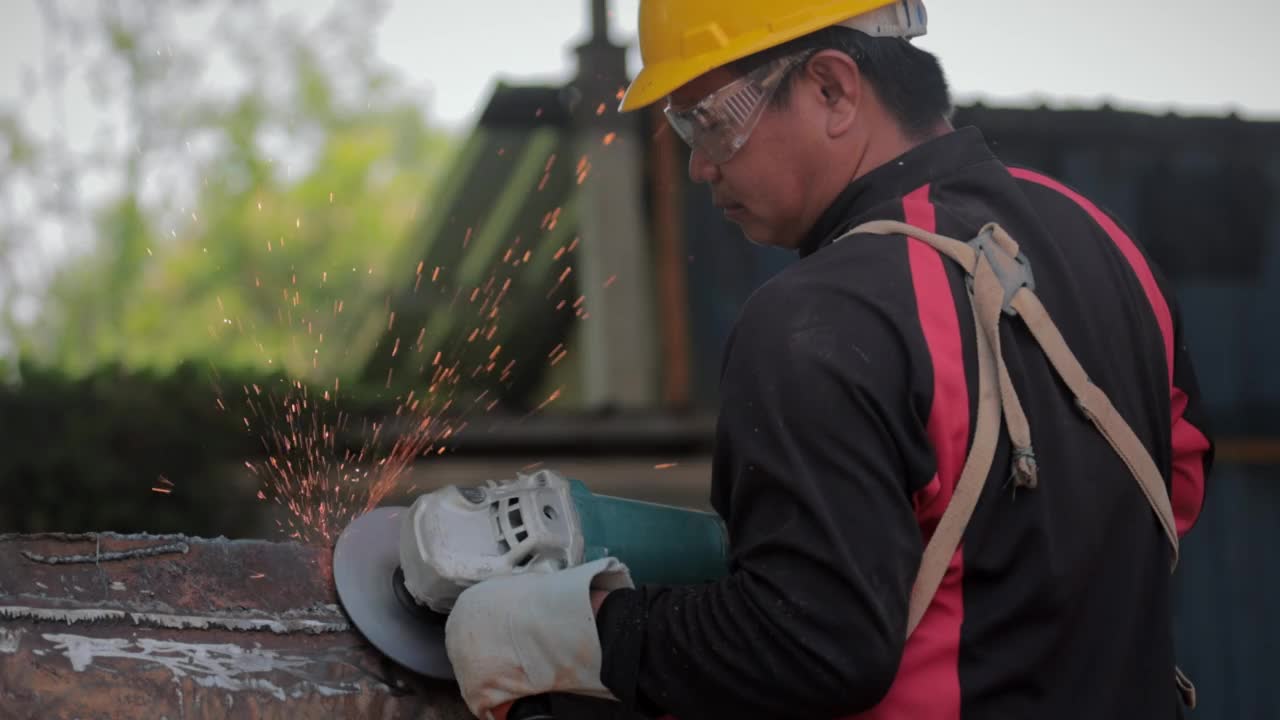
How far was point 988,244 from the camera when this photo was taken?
163 cm

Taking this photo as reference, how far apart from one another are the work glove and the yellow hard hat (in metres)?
0.68

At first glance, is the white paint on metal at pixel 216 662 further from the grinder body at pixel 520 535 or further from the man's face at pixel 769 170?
the man's face at pixel 769 170

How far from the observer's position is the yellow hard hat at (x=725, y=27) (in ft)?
5.97

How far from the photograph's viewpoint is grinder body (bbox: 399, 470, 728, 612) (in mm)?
1817

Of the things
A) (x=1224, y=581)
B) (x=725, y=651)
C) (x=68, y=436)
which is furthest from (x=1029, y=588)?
(x=68, y=436)

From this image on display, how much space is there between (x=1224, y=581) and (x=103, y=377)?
5111mm

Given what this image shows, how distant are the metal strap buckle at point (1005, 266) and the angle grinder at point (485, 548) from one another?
2.10 feet

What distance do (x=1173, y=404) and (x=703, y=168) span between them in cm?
76

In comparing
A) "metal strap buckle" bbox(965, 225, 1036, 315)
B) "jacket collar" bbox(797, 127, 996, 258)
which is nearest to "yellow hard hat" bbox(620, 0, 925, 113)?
"jacket collar" bbox(797, 127, 996, 258)

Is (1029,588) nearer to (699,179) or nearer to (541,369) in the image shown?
(699,179)

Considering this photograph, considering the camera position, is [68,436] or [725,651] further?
[68,436]

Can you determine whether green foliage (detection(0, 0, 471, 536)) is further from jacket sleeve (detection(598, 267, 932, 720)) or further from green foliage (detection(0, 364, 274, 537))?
jacket sleeve (detection(598, 267, 932, 720))

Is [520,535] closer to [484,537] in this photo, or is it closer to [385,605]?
[484,537]

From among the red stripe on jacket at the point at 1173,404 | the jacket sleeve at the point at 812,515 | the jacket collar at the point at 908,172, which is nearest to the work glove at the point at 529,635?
the jacket sleeve at the point at 812,515
